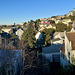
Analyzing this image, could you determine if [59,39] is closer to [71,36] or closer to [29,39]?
[29,39]

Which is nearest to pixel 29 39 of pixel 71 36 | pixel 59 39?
pixel 59 39

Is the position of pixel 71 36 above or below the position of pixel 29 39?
above

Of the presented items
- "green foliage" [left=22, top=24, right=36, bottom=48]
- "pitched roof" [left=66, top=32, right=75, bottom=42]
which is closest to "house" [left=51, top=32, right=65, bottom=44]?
"green foliage" [left=22, top=24, right=36, bottom=48]

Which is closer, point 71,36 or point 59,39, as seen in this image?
point 71,36

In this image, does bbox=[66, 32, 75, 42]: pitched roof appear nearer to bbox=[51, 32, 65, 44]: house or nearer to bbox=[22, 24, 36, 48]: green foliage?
bbox=[51, 32, 65, 44]: house

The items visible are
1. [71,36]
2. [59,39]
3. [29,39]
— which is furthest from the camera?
[29,39]

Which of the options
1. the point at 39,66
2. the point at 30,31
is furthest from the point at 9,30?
the point at 39,66

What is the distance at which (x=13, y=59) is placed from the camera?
50.7 feet

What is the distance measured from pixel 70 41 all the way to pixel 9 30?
66.9 m

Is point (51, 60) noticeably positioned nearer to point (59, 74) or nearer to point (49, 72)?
point (49, 72)

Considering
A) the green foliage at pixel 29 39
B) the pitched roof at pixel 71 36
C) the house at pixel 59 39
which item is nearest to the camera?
the pitched roof at pixel 71 36

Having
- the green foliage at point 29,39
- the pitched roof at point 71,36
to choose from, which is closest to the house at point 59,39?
the green foliage at point 29,39

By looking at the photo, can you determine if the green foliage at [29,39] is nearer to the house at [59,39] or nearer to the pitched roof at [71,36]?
the house at [59,39]

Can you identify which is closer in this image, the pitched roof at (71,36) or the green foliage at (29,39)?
the pitched roof at (71,36)
